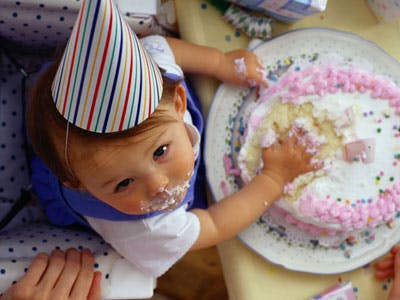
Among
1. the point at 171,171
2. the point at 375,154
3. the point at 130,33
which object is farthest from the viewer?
the point at 375,154

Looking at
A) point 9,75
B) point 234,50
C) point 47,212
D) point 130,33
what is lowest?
point 47,212

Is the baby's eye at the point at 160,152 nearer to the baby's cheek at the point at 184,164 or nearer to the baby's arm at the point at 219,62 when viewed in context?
the baby's cheek at the point at 184,164

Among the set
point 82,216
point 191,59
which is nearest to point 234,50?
point 191,59

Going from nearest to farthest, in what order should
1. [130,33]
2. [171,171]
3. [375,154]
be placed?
1. [130,33]
2. [171,171]
3. [375,154]

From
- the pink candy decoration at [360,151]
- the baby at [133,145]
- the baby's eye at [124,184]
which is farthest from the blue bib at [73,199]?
the pink candy decoration at [360,151]

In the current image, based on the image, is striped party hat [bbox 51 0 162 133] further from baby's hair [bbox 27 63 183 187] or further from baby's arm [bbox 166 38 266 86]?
baby's arm [bbox 166 38 266 86]

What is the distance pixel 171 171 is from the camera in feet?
2.03

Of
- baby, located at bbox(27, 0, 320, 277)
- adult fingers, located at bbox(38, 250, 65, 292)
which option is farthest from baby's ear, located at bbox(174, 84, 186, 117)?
adult fingers, located at bbox(38, 250, 65, 292)

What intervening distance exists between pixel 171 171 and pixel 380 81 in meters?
0.37

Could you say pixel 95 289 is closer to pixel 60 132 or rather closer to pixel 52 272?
pixel 52 272

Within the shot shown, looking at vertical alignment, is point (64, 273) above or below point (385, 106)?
below

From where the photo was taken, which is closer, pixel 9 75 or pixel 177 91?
pixel 177 91

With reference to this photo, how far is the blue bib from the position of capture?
706mm

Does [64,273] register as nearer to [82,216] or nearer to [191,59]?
[82,216]
